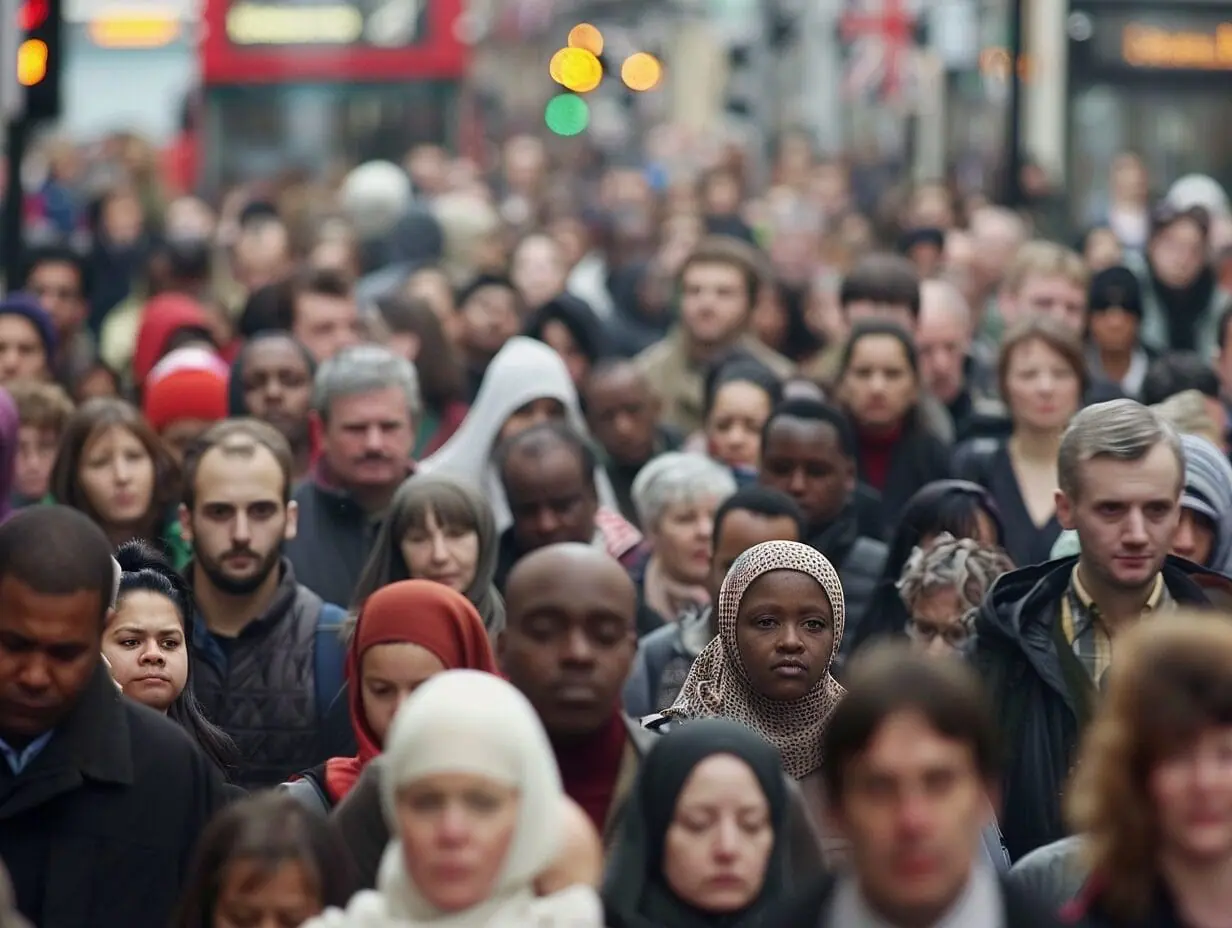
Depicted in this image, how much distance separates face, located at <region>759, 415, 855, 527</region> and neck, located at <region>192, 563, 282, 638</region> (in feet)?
5.96

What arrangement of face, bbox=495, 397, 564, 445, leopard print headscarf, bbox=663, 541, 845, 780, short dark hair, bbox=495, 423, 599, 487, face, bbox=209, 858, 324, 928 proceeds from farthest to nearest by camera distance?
face, bbox=495, 397, 564, 445
short dark hair, bbox=495, 423, 599, 487
leopard print headscarf, bbox=663, 541, 845, 780
face, bbox=209, 858, 324, 928

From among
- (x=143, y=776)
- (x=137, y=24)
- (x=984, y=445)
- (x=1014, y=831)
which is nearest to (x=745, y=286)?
(x=984, y=445)

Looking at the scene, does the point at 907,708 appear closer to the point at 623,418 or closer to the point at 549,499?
the point at 549,499

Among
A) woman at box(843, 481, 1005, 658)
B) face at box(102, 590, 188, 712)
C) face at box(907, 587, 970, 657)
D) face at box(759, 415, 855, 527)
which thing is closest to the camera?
face at box(102, 590, 188, 712)

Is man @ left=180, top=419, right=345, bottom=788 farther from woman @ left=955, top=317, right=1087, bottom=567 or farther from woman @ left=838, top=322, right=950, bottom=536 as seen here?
woman @ left=838, top=322, right=950, bottom=536

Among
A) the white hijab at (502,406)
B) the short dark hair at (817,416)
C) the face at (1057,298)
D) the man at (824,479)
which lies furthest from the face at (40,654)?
the face at (1057,298)

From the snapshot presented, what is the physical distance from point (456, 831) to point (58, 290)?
395 inches

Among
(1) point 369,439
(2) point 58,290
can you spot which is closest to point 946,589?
(1) point 369,439

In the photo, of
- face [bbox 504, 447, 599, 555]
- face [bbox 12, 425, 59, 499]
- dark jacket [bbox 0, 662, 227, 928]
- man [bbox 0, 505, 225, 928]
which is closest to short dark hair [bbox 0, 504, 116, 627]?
man [bbox 0, 505, 225, 928]

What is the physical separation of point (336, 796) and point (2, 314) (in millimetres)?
6018

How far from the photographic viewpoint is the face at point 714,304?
13.1m

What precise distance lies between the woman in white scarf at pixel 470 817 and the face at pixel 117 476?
4.61m

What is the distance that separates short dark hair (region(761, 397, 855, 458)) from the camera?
31.7 feet

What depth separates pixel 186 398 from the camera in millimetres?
11078
